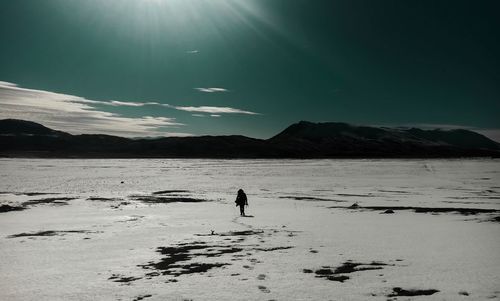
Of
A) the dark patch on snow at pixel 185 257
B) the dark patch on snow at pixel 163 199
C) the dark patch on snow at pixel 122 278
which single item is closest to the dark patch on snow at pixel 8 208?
the dark patch on snow at pixel 163 199

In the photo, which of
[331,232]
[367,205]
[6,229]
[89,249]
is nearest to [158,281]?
[89,249]

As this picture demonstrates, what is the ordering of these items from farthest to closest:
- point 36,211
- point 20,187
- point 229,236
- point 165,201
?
point 20,187
point 165,201
point 36,211
point 229,236

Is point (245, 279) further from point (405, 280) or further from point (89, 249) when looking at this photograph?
point (89, 249)

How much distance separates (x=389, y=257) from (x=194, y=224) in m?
9.17

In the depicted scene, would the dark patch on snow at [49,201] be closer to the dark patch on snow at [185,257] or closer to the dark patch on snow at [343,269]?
the dark patch on snow at [185,257]

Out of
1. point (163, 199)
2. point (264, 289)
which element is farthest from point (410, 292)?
point (163, 199)

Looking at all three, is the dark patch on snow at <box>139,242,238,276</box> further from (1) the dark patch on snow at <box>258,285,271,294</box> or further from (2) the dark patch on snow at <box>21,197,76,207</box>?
(2) the dark patch on snow at <box>21,197,76,207</box>

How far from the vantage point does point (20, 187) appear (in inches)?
1510

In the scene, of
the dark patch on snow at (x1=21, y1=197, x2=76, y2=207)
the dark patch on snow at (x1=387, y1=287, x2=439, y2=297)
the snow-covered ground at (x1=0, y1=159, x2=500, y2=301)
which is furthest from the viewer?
the dark patch on snow at (x1=21, y1=197, x2=76, y2=207)

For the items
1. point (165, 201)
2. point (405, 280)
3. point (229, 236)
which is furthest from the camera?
point (165, 201)

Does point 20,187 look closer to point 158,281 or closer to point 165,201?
point 165,201

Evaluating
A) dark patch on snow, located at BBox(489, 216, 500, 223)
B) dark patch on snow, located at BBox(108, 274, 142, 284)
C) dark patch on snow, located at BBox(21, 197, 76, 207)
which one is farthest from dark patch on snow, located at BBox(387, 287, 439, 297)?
dark patch on snow, located at BBox(21, 197, 76, 207)

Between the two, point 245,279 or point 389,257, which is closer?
point 245,279

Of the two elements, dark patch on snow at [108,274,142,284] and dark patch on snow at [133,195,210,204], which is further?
dark patch on snow at [133,195,210,204]
